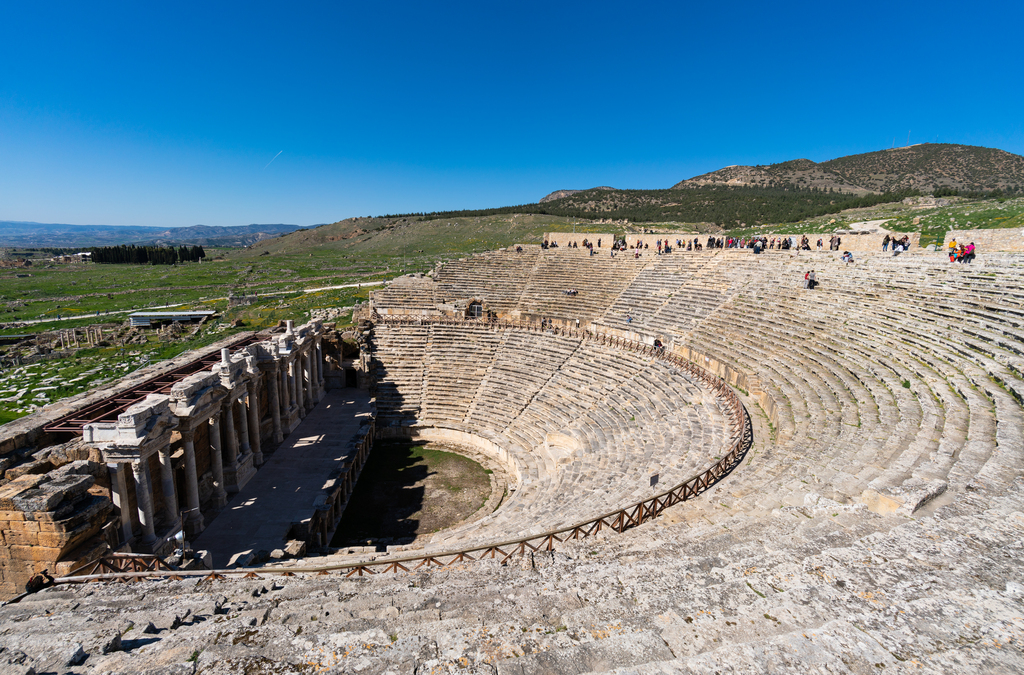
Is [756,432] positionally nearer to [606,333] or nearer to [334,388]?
[606,333]

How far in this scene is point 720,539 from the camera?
26.8ft

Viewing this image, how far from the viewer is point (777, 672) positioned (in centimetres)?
482

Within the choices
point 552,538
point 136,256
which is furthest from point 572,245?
point 136,256

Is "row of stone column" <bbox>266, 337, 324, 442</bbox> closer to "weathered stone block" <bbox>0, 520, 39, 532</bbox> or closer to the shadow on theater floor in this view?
the shadow on theater floor

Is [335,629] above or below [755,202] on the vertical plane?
below

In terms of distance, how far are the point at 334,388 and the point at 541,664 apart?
24.8m

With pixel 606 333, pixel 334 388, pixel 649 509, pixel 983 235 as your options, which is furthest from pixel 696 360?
pixel 334 388

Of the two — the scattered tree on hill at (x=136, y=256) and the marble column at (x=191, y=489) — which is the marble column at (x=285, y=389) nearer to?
the marble column at (x=191, y=489)

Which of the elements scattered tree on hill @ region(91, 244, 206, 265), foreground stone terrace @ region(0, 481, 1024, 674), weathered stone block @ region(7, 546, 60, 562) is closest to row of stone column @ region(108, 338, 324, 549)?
weathered stone block @ region(7, 546, 60, 562)

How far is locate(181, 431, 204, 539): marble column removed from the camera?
13844 mm

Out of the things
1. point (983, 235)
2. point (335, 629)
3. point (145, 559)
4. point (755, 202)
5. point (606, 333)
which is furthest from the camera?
point (755, 202)

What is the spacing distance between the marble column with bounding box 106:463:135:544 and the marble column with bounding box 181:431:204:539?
2.10 m

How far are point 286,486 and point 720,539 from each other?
1493cm

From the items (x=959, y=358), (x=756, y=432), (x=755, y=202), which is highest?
(x=755, y=202)
